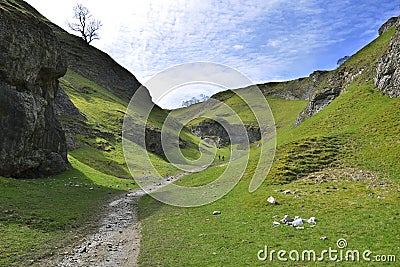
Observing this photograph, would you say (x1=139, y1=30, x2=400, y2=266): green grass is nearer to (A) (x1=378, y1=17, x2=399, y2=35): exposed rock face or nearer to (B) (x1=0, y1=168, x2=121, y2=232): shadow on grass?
(B) (x1=0, y1=168, x2=121, y2=232): shadow on grass

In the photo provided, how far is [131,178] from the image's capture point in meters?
60.0

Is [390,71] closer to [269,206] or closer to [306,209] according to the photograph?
[306,209]

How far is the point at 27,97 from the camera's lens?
41.5m

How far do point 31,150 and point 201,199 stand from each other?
28256 millimetres

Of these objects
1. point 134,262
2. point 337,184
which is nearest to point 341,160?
point 337,184

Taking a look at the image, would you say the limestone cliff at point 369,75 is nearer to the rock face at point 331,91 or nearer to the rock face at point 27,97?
the rock face at point 331,91

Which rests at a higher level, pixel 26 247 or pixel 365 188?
pixel 365 188

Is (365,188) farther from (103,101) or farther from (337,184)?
(103,101)

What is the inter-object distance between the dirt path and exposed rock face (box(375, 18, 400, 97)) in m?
51.0

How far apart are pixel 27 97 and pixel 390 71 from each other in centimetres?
6502

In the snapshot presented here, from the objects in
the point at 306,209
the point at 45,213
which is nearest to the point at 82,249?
the point at 45,213

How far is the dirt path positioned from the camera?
16.6m

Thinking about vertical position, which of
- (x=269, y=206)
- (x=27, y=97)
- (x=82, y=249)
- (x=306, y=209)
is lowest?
(x=82, y=249)
